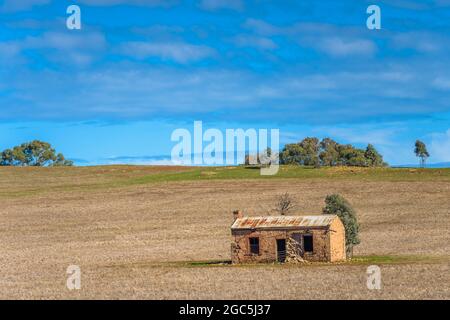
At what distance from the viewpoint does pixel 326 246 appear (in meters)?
50.4

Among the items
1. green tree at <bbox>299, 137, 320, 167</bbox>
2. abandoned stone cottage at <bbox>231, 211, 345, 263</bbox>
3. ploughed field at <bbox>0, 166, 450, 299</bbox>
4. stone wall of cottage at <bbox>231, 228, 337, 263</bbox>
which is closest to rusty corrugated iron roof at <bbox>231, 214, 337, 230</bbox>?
abandoned stone cottage at <bbox>231, 211, 345, 263</bbox>

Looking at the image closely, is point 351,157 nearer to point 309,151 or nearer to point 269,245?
point 309,151

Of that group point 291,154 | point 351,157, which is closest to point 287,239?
point 351,157

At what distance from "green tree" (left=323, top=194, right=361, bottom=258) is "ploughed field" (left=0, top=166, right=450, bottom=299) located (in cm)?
113

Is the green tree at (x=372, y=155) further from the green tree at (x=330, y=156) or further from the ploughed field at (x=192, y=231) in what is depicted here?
the ploughed field at (x=192, y=231)

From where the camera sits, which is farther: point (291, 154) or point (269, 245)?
point (291, 154)

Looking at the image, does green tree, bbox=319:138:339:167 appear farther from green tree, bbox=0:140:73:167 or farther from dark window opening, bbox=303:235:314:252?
dark window opening, bbox=303:235:314:252

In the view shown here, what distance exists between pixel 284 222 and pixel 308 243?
6.35 feet

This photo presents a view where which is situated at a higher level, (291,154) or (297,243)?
(291,154)

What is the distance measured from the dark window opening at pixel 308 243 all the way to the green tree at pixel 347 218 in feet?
13.9

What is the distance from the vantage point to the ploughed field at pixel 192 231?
37.5 m

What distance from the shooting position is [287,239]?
50719 mm

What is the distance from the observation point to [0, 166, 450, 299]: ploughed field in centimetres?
3750
